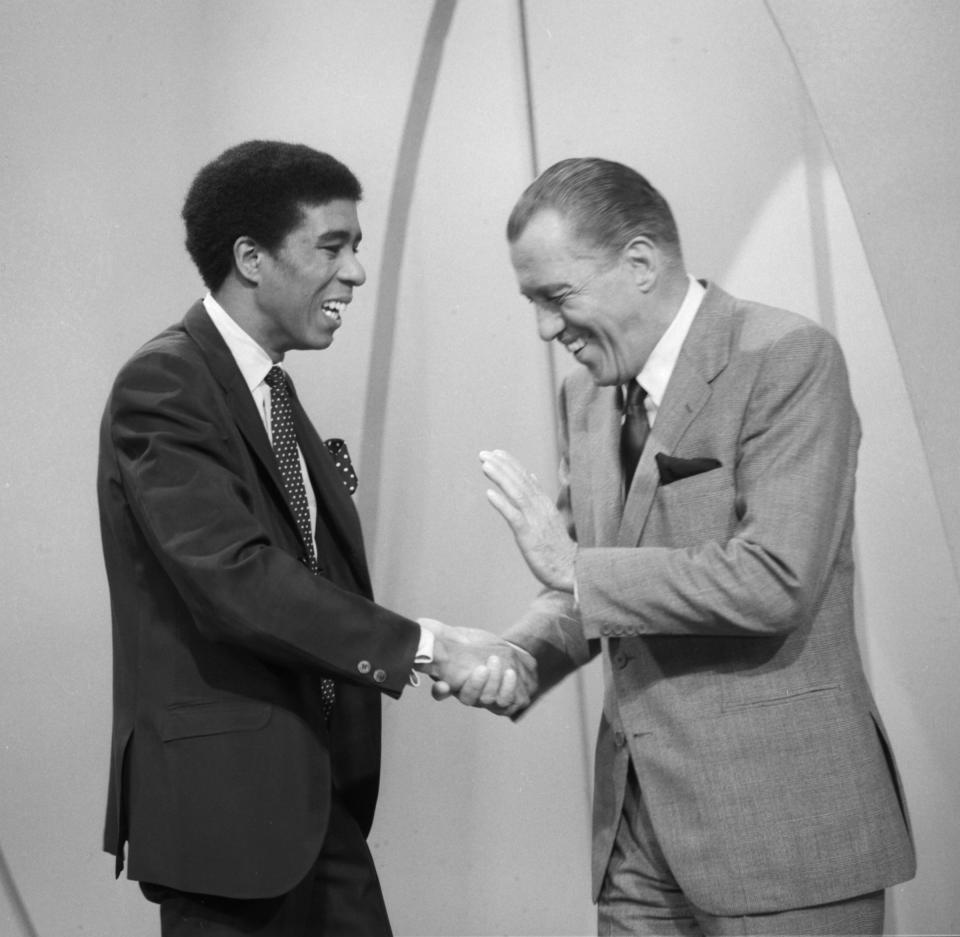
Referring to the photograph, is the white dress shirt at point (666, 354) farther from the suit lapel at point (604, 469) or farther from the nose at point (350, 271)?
the nose at point (350, 271)

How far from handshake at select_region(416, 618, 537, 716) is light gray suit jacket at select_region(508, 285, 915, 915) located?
0.85 feet

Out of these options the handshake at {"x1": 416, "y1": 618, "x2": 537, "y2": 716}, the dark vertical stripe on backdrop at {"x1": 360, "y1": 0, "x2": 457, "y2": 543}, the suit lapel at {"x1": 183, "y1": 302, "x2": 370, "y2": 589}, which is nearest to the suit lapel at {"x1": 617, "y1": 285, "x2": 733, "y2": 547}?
the handshake at {"x1": 416, "y1": 618, "x2": 537, "y2": 716}

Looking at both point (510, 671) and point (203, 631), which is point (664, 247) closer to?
point (510, 671)

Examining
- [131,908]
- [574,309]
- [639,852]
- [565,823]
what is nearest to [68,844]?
[131,908]

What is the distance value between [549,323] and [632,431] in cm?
19

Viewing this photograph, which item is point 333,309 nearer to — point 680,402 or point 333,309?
point 333,309

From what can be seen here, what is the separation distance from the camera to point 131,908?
3.00 metres

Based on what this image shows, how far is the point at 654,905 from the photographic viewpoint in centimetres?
187

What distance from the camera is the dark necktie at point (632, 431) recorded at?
6.29ft

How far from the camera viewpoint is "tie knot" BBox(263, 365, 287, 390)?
2106 mm

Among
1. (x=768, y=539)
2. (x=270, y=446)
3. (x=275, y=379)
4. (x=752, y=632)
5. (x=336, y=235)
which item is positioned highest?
(x=336, y=235)

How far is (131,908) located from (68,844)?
196 millimetres

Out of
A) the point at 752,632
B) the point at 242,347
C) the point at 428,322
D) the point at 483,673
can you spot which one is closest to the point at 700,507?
the point at 752,632

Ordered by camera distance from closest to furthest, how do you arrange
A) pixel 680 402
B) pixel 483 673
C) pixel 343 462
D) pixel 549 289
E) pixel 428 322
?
pixel 680 402 < pixel 549 289 < pixel 483 673 < pixel 343 462 < pixel 428 322
